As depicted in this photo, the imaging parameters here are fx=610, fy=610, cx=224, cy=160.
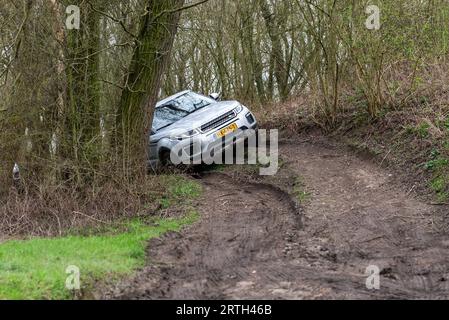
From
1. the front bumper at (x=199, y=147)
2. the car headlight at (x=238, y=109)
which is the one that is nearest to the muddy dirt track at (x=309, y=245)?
the front bumper at (x=199, y=147)

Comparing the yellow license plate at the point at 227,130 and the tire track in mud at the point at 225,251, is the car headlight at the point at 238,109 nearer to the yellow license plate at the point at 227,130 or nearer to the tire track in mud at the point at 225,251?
the yellow license plate at the point at 227,130

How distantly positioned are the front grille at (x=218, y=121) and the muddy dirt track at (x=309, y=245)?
1449 millimetres

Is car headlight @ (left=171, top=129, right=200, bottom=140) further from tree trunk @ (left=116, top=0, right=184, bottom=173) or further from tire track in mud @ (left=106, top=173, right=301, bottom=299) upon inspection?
tire track in mud @ (left=106, top=173, right=301, bottom=299)

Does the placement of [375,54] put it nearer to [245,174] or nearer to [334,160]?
[334,160]

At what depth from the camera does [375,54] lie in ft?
44.7

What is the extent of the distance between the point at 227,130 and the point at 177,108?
201 cm

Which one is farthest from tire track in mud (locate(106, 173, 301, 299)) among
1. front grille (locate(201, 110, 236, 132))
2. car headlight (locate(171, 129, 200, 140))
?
front grille (locate(201, 110, 236, 132))

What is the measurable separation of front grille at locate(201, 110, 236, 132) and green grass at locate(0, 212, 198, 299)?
3.65 meters

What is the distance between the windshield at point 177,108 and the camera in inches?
587

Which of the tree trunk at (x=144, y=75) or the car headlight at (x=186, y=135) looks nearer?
the tree trunk at (x=144, y=75)
